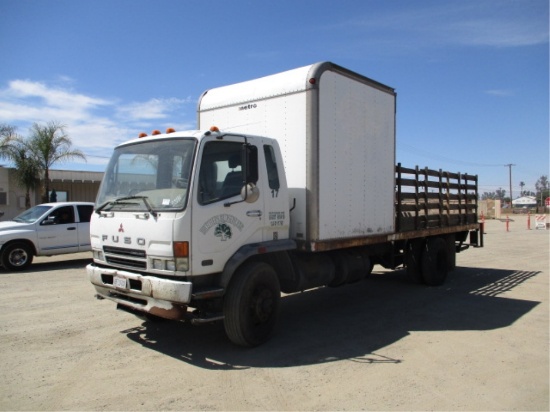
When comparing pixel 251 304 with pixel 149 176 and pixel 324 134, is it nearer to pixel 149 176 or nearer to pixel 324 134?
pixel 149 176

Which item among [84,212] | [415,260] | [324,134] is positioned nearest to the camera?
[324,134]

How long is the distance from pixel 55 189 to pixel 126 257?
23.6m

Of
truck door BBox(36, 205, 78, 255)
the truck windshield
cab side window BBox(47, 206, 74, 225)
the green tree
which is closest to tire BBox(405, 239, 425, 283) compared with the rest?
the truck windshield

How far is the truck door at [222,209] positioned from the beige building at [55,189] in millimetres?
22051

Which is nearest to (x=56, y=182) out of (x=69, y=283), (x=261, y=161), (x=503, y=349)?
(x=69, y=283)

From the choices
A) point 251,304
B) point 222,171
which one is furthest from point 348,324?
point 222,171

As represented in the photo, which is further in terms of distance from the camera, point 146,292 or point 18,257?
point 18,257

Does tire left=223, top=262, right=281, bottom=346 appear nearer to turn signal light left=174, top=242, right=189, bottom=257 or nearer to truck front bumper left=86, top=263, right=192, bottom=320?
truck front bumper left=86, top=263, right=192, bottom=320

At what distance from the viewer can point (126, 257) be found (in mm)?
5301

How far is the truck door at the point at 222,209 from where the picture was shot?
4953 millimetres

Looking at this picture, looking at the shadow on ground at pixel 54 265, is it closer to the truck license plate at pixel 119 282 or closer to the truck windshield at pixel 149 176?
the truck windshield at pixel 149 176

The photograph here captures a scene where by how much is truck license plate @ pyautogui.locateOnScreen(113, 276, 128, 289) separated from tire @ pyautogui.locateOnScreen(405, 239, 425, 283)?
6.29 m

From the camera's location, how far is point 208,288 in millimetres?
5047

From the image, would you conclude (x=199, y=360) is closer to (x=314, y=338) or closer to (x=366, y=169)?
(x=314, y=338)
